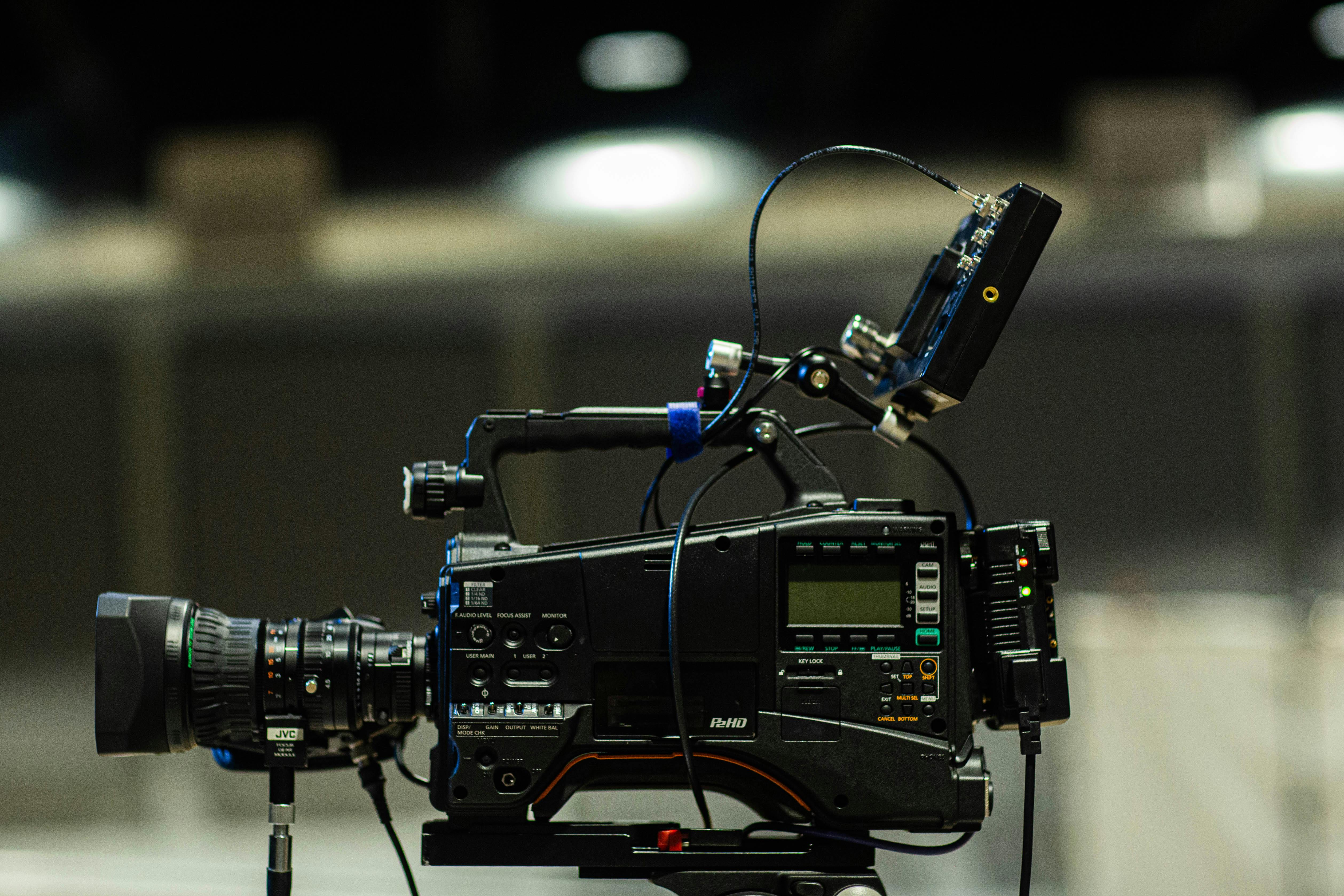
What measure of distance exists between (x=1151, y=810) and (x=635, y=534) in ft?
7.58

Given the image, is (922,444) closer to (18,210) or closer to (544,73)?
(544,73)

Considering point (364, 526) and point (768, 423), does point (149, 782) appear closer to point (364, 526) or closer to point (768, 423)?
point (364, 526)

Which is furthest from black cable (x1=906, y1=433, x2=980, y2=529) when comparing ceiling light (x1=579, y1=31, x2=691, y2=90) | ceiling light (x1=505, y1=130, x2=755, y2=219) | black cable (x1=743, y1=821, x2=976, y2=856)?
ceiling light (x1=505, y1=130, x2=755, y2=219)

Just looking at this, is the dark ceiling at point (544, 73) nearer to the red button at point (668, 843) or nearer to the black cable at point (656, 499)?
the black cable at point (656, 499)

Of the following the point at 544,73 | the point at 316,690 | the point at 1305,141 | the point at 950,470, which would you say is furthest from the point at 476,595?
the point at 1305,141

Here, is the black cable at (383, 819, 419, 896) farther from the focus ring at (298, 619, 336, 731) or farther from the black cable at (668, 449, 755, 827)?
the black cable at (668, 449, 755, 827)

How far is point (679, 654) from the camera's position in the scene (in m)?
1.02

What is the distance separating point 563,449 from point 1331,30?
359cm

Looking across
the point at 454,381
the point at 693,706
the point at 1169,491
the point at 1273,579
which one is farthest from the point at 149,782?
the point at 1273,579

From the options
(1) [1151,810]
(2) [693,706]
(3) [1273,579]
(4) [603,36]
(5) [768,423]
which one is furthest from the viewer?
(3) [1273,579]

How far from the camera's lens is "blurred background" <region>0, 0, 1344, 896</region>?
356 centimetres

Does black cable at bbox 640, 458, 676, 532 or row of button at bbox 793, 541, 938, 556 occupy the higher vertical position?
black cable at bbox 640, 458, 676, 532

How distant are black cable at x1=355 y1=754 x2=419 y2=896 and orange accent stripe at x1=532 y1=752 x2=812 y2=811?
0.21 metres

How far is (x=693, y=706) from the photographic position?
103 cm
